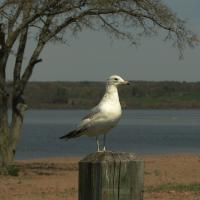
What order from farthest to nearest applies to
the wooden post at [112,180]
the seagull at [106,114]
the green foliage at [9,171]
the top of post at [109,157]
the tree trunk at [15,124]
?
the tree trunk at [15,124], the green foliage at [9,171], the seagull at [106,114], the top of post at [109,157], the wooden post at [112,180]

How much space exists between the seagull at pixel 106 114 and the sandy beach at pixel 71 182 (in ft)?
16.2

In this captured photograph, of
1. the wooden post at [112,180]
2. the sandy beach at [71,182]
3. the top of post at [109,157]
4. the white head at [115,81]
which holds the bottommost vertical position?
the sandy beach at [71,182]

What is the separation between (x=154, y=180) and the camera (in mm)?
15805

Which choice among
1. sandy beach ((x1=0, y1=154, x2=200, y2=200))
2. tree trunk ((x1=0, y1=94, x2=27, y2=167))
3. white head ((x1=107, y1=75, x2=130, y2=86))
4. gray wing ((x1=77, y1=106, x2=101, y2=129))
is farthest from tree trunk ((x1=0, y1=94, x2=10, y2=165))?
white head ((x1=107, y1=75, x2=130, y2=86))

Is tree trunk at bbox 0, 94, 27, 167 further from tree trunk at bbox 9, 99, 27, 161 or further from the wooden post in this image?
the wooden post

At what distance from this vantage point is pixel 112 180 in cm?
342

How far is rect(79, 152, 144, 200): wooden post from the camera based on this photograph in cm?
340

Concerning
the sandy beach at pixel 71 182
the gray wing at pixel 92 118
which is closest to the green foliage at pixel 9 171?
the sandy beach at pixel 71 182

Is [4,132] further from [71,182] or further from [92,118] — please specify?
[92,118]

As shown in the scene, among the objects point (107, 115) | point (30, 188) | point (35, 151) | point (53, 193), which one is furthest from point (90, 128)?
point (35, 151)

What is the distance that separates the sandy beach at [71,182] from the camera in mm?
12250

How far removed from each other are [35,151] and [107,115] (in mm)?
29161

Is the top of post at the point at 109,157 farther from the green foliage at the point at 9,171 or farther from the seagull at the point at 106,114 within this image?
the green foliage at the point at 9,171

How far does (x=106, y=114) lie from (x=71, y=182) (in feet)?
31.6
